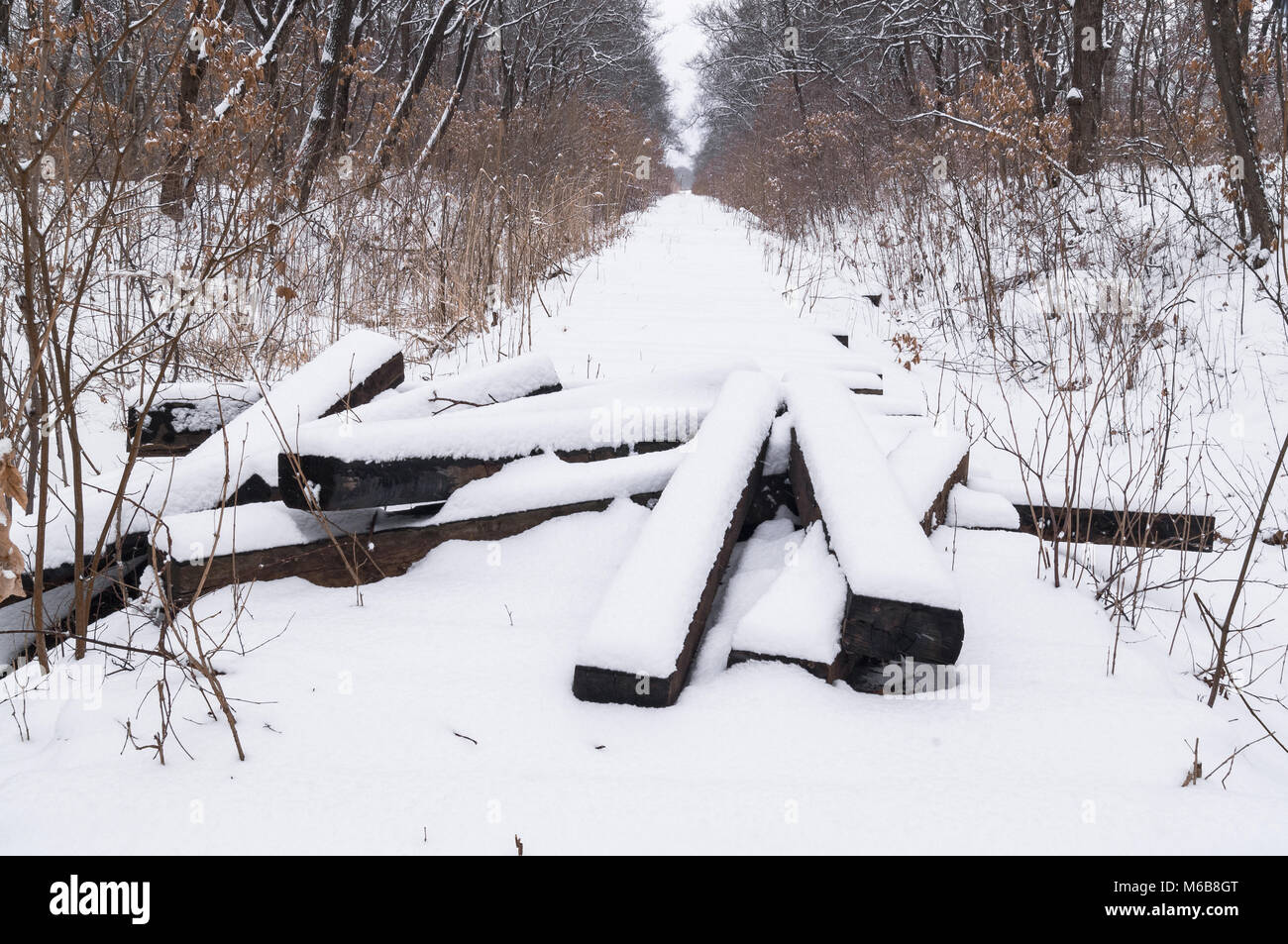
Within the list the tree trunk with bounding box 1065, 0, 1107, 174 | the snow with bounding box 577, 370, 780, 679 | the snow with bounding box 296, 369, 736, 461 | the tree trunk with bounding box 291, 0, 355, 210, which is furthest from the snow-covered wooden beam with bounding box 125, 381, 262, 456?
the tree trunk with bounding box 1065, 0, 1107, 174

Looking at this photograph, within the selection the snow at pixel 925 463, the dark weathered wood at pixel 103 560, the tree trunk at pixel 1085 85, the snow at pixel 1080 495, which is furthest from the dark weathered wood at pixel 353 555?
the tree trunk at pixel 1085 85

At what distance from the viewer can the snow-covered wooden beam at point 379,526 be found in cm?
187

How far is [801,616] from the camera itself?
63.0 inches

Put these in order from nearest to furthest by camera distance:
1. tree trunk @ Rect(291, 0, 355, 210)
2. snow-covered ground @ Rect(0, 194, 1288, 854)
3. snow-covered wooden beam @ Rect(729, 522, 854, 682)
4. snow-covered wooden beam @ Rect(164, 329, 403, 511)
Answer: snow-covered ground @ Rect(0, 194, 1288, 854) → snow-covered wooden beam @ Rect(729, 522, 854, 682) → snow-covered wooden beam @ Rect(164, 329, 403, 511) → tree trunk @ Rect(291, 0, 355, 210)

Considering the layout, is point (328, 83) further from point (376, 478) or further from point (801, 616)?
point (801, 616)

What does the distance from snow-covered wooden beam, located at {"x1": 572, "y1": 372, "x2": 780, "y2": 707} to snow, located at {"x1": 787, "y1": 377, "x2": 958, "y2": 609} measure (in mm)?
179

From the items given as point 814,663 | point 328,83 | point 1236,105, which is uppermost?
point 328,83

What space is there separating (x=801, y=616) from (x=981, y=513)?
1164 mm

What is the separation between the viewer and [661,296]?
20.4 feet

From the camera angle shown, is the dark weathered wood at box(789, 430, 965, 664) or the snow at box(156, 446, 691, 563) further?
the snow at box(156, 446, 691, 563)

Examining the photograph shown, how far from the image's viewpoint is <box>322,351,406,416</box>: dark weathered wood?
242cm

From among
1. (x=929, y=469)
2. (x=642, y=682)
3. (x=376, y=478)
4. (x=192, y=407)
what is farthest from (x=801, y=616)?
(x=192, y=407)

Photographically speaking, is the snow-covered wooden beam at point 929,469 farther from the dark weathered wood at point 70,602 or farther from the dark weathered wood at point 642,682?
the dark weathered wood at point 70,602

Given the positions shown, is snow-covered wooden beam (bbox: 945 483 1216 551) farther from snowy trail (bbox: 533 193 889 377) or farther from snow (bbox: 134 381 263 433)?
snow (bbox: 134 381 263 433)
